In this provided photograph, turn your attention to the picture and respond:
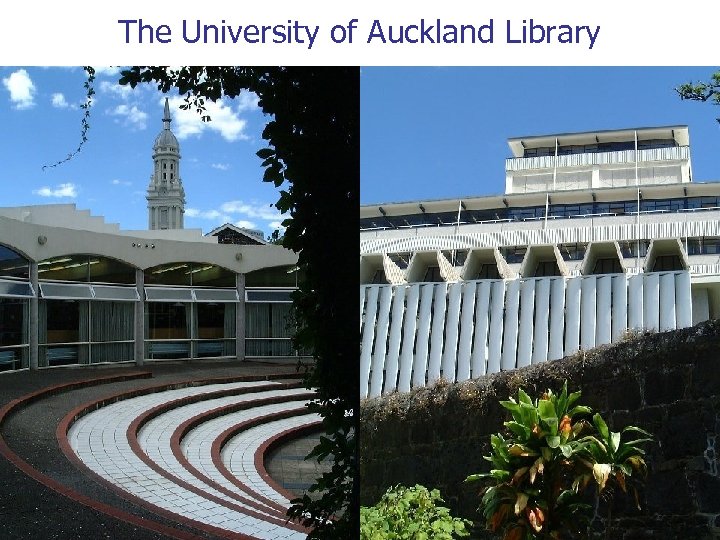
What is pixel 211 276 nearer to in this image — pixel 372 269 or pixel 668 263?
pixel 372 269

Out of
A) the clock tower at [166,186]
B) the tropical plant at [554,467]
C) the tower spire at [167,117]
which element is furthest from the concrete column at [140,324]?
the tropical plant at [554,467]

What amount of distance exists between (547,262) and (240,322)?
1.60 m

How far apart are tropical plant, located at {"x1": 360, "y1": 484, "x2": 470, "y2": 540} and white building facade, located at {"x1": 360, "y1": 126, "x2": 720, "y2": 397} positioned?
57 cm

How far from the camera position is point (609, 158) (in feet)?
10.7

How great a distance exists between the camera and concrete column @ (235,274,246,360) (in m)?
3.24

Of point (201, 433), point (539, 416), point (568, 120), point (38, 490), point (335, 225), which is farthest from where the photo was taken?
point (201, 433)

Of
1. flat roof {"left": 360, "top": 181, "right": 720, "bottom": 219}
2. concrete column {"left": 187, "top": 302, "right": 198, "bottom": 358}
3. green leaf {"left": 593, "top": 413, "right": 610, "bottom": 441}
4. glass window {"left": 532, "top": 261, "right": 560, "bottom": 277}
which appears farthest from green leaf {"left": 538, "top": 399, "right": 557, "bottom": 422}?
concrete column {"left": 187, "top": 302, "right": 198, "bottom": 358}

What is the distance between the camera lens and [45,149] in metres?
2.99

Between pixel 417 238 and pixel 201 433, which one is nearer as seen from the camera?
pixel 417 238

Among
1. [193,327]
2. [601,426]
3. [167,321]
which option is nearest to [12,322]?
[167,321]

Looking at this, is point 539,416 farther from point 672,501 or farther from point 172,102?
point 172,102

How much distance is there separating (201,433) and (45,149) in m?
1.82
